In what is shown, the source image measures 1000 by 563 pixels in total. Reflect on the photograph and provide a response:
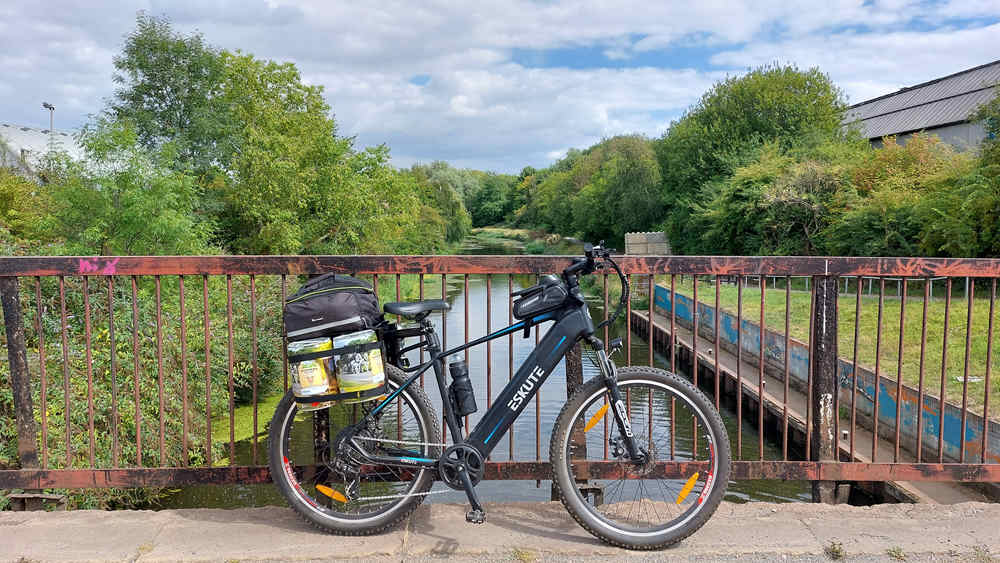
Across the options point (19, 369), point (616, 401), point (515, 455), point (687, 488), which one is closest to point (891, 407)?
point (515, 455)

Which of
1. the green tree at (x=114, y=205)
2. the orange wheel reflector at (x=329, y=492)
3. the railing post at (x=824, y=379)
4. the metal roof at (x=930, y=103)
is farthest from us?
the metal roof at (x=930, y=103)

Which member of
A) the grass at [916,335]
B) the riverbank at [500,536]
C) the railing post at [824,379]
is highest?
the railing post at [824,379]

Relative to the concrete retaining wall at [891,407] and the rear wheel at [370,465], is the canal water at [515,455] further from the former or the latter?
the concrete retaining wall at [891,407]

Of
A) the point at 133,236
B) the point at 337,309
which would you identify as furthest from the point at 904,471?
the point at 133,236

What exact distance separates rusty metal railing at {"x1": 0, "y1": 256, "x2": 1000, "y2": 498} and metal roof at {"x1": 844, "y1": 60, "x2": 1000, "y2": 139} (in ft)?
65.3

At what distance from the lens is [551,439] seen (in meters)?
3.29

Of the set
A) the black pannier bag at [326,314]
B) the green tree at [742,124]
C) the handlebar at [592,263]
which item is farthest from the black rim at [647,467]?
the green tree at [742,124]

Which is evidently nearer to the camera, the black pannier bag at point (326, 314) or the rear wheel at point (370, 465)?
the black pannier bag at point (326, 314)

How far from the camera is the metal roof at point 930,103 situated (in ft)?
131

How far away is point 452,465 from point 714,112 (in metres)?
47.3

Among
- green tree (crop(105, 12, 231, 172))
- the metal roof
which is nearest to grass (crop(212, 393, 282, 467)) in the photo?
green tree (crop(105, 12, 231, 172))

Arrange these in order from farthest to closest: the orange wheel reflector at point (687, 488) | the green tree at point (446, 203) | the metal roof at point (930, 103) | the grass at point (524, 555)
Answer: the green tree at point (446, 203) < the metal roof at point (930, 103) < the orange wheel reflector at point (687, 488) < the grass at point (524, 555)

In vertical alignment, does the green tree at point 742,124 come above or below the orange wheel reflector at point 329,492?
above

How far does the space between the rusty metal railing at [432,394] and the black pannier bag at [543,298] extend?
→ 1.07ft
